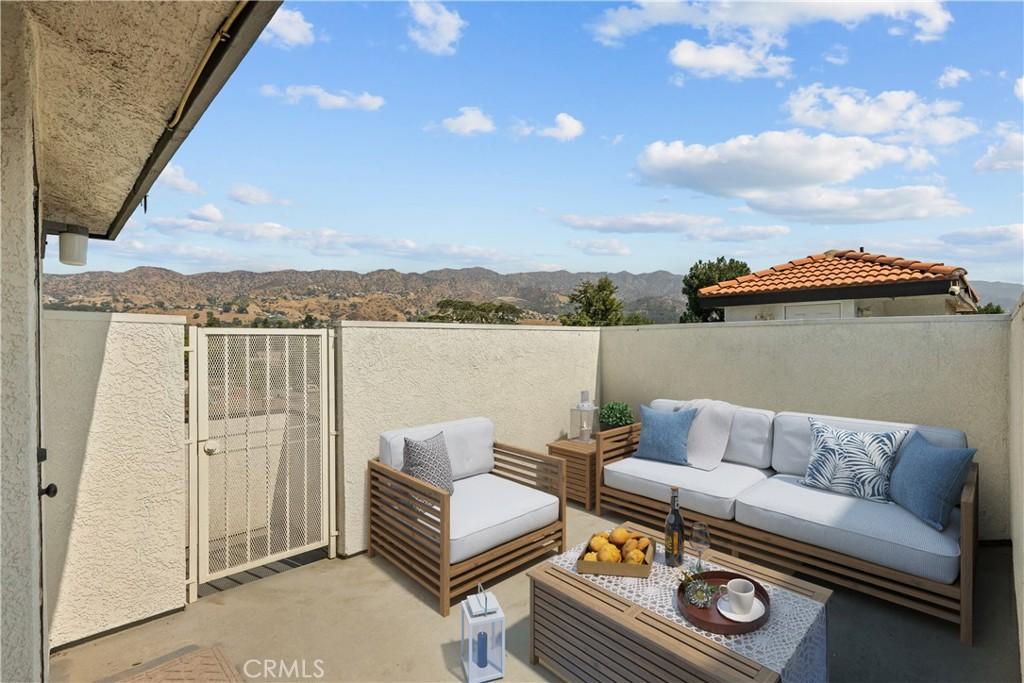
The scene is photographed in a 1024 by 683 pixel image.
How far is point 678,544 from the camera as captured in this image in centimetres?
275

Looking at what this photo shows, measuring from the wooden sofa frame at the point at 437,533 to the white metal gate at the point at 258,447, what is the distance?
0.49m

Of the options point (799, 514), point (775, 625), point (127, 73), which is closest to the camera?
point (127, 73)

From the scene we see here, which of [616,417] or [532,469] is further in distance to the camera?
[616,417]

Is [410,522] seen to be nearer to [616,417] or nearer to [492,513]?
[492,513]

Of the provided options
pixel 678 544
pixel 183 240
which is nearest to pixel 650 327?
pixel 678 544

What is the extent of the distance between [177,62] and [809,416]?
4.84m

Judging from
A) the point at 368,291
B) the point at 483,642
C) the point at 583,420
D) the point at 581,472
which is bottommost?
the point at 483,642

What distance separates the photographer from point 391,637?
2.93m

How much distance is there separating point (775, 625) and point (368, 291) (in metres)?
21.0

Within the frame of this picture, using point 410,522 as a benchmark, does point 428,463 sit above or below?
above

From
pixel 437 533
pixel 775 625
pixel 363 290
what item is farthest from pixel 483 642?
pixel 363 290

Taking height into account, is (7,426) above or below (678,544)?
above

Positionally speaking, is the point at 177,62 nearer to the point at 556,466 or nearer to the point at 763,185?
the point at 556,466

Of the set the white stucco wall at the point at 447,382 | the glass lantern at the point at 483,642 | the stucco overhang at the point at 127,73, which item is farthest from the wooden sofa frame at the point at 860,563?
the stucco overhang at the point at 127,73
